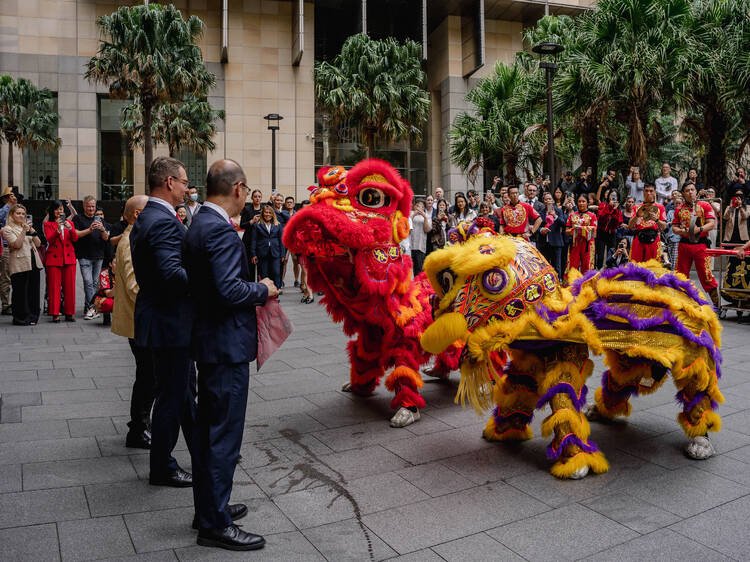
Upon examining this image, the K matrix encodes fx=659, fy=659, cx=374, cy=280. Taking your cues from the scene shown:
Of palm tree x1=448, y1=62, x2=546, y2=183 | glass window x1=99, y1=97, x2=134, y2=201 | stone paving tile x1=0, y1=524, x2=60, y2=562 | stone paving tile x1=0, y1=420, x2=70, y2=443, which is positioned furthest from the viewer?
glass window x1=99, y1=97, x2=134, y2=201

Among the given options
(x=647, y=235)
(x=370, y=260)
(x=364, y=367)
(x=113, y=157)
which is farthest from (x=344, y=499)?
(x=113, y=157)

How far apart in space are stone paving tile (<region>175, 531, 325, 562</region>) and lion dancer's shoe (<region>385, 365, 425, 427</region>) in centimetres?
216

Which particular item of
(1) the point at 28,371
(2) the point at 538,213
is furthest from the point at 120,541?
(2) the point at 538,213

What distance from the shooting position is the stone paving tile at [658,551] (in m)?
3.30

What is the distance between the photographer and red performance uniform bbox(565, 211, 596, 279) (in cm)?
1419

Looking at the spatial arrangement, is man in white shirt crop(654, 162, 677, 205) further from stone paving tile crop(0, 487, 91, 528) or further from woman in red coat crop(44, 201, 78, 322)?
stone paving tile crop(0, 487, 91, 528)

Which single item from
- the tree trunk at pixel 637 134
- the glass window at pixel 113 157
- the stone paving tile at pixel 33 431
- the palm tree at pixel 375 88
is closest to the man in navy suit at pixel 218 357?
the stone paving tile at pixel 33 431

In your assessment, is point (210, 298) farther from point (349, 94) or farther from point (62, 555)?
point (349, 94)

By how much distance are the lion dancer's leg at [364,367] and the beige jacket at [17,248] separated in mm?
7084

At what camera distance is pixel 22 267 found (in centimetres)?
1077

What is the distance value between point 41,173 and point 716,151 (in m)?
31.1

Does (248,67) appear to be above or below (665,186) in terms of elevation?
above

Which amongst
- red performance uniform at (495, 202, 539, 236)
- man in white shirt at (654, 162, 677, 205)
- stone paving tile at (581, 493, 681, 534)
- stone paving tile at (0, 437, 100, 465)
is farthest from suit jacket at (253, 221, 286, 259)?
man in white shirt at (654, 162, 677, 205)

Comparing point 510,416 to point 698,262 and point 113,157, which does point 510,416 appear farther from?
point 113,157
